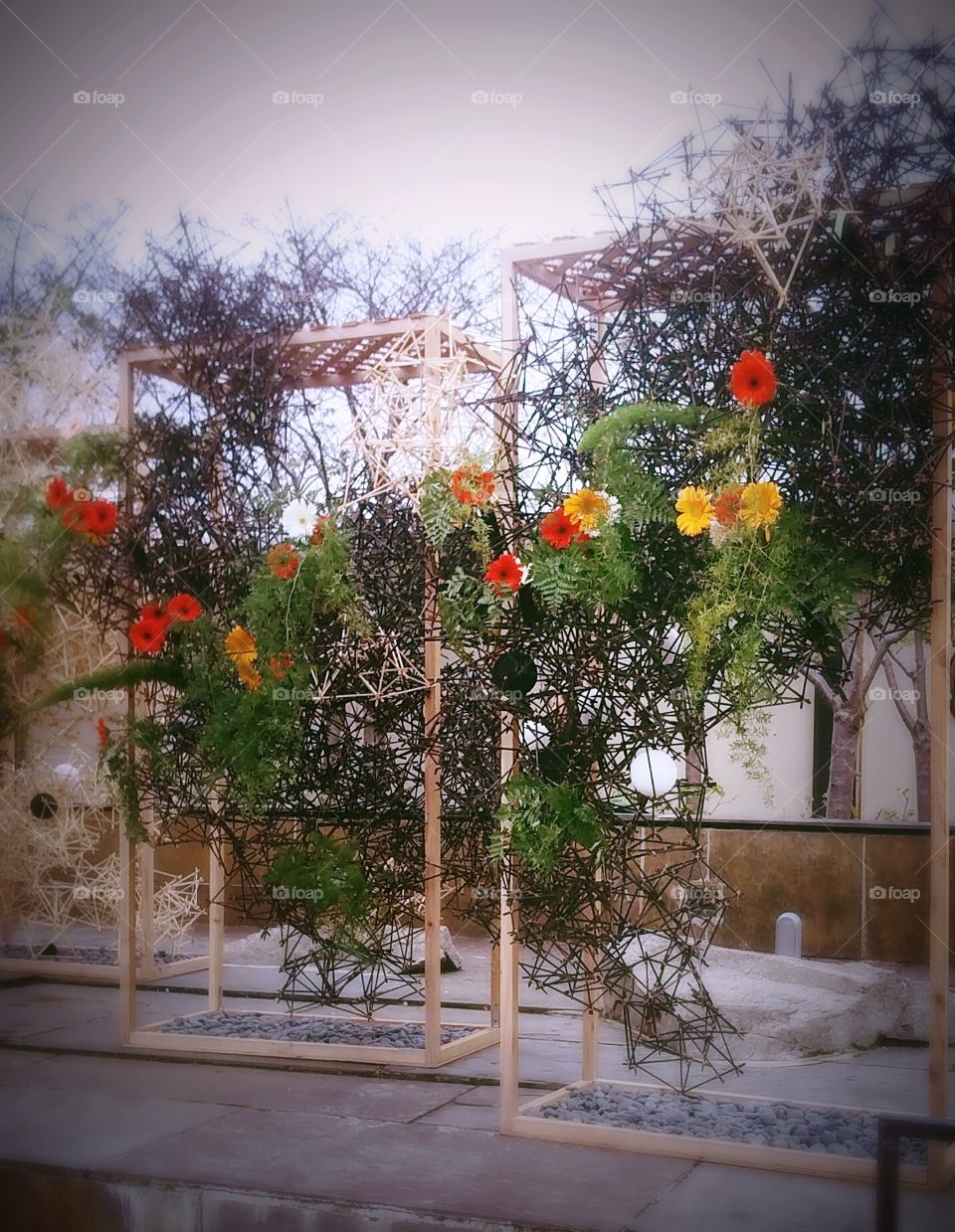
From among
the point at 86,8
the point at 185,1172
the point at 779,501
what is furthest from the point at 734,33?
the point at 185,1172

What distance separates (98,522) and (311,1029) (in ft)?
6.84

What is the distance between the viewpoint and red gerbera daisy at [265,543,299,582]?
4.38m

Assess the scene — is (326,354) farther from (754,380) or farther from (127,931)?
(127,931)

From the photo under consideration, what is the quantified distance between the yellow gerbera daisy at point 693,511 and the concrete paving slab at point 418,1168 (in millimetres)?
1651

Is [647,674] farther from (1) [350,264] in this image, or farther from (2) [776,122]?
(1) [350,264]

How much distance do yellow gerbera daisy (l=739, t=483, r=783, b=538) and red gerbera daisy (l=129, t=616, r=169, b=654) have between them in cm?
222

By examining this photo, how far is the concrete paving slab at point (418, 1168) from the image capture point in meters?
3.24

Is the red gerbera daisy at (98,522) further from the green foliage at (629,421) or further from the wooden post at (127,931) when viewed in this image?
the green foliage at (629,421)

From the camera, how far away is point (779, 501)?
132 inches

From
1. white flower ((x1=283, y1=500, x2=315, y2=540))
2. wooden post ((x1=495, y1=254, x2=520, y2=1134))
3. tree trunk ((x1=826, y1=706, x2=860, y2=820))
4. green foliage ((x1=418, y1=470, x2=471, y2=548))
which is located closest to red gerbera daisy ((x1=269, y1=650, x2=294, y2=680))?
white flower ((x1=283, y1=500, x2=315, y2=540))

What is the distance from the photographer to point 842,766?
8.57 meters

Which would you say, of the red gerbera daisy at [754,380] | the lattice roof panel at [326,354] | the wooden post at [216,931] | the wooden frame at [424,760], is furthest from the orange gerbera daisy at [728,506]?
the wooden post at [216,931]

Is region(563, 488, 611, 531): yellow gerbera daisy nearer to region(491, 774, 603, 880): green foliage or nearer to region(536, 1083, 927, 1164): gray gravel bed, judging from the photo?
region(491, 774, 603, 880): green foliage

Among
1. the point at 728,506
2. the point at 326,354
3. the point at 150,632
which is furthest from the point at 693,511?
the point at 150,632
